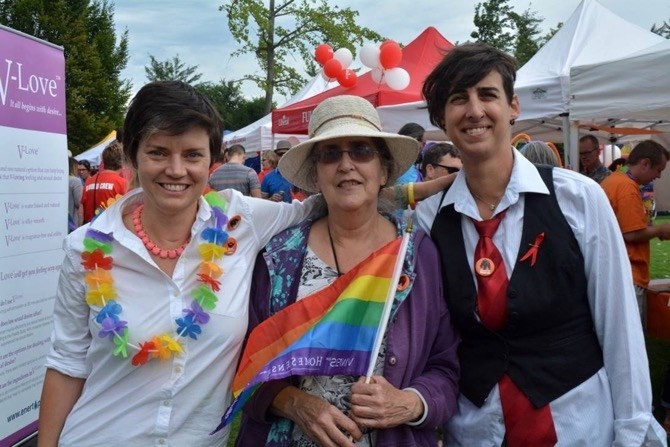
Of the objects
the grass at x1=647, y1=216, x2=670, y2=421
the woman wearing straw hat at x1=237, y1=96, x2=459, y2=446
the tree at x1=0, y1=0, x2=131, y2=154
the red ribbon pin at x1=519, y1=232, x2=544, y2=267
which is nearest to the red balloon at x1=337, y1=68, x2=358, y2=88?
the grass at x1=647, y1=216, x2=670, y2=421

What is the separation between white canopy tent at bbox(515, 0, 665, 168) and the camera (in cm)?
573

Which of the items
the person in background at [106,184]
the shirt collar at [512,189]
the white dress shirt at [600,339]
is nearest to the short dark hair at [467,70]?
the shirt collar at [512,189]

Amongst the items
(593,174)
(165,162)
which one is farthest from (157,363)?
(593,174)

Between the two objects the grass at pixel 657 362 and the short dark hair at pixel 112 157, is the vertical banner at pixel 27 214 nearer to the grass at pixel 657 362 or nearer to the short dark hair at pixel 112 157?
the short dark hair at pixel 112 157

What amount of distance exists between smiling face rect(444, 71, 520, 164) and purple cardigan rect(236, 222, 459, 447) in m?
0.37

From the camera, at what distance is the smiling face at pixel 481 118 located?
1.98 meters

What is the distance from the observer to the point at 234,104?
215ft

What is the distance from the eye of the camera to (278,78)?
859 inches

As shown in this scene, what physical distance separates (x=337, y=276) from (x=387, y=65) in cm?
704

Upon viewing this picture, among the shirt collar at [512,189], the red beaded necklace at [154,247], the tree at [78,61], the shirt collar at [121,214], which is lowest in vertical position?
the red beaded necklace at [154,247]

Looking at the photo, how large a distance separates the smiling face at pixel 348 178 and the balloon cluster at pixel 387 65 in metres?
6.45

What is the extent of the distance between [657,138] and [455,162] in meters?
11.3

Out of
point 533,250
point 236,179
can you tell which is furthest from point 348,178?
point 236,179

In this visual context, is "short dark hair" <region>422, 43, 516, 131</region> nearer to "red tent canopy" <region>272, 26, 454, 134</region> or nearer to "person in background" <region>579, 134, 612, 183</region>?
"person in background" <region>579, 134, 612, 183</region>
